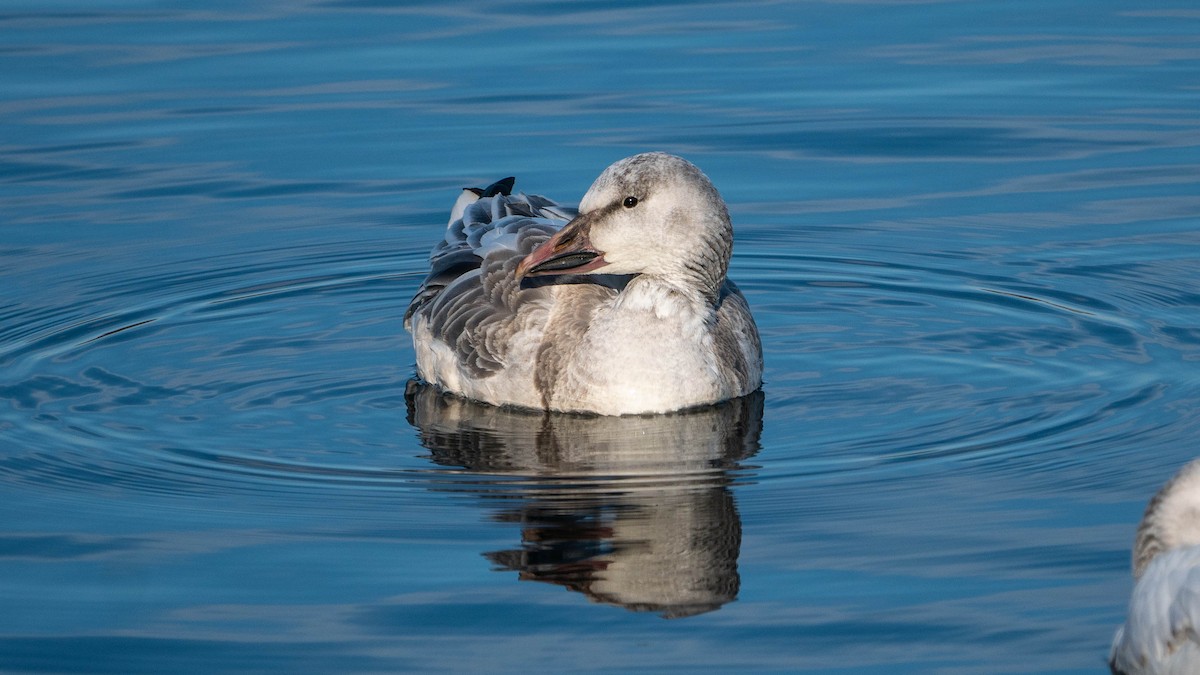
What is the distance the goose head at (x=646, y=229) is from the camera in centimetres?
1065

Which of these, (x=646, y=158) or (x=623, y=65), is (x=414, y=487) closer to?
A: (x=646, y=158)

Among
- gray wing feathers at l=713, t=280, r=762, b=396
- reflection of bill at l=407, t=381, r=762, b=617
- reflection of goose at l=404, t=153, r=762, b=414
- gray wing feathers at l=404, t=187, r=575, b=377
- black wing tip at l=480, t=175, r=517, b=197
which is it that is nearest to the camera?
reflection of bill at l=407, t=381, r=762, b=617

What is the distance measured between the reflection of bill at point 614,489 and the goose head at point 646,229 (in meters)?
0.82

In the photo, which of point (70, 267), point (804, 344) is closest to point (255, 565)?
point (804, 344)

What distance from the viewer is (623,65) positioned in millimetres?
18312

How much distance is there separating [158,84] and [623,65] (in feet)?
14.0

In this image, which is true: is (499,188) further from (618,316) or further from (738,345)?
(738,345)

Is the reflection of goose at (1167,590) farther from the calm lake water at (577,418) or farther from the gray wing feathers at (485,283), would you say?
the gray wing feathers at (485,283)

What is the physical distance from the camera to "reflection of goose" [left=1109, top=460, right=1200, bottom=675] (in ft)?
21.2

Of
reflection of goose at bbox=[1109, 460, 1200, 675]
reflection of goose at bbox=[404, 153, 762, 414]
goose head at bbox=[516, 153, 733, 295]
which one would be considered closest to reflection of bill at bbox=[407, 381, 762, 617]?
reflection of goose at bbox=[404, 153, 762, 414]

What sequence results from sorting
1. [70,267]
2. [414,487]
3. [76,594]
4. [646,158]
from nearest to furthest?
[76,594]
[414,487]
[646,158]
[70,267]

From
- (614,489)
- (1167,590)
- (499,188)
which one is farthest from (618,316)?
(1167,590)

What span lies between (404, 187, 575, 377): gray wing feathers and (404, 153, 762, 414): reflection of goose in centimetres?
1

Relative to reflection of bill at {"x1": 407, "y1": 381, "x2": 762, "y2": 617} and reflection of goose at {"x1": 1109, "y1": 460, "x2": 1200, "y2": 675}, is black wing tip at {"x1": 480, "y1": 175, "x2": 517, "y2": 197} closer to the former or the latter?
reflection of bill at {"x1": 407, "y1": 381, "x2": 762, "y2": 617}
